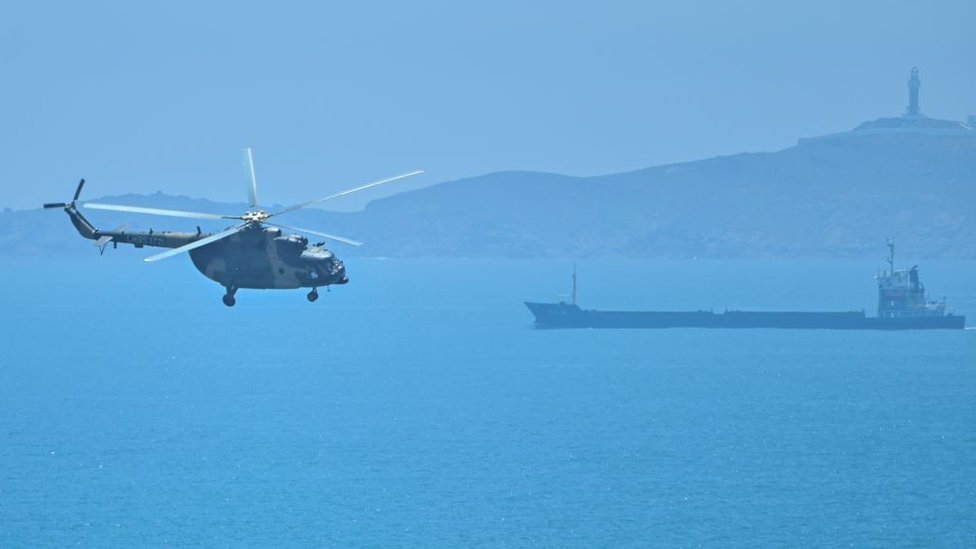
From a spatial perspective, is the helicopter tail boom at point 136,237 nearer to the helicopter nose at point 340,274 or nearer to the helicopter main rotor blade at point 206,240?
the helicopter main rotor blade at point 206,240

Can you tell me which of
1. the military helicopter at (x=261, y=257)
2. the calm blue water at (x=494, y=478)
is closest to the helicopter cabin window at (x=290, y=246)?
the military helicopter at (x=261, y=257)

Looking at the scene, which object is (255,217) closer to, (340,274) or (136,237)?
Answer: (340,274)

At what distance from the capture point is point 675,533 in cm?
13288

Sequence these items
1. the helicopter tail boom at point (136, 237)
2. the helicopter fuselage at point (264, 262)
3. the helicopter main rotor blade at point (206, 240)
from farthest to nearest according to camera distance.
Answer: the helicopter tail boom at point (136, 237) → the helicopter fuselage at point (264, 262) → the helicopter main rotor blade at point (206, 240)

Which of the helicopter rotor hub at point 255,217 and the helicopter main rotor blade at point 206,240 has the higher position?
the helicopter rotor hub at point 255,217

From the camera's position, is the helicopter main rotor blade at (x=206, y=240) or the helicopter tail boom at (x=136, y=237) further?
the helicopter tail boom at (x=136, y=237)

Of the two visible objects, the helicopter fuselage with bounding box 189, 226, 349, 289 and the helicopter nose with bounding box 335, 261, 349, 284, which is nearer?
the helicopter fuselage with bounding box 189, 226, 349, 289

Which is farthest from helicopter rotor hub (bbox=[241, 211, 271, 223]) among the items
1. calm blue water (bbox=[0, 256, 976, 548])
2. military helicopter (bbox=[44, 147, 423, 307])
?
calm blue water (bbox=[0, 256, 976, 548])

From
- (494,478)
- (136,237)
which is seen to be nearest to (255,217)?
(136,237)

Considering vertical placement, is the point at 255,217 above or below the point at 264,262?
above

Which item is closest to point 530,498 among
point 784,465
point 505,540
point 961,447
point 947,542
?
point 505,540

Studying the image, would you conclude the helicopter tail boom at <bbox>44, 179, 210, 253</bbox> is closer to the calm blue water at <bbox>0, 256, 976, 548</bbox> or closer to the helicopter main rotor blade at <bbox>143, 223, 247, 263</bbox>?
the helicopter main rotor blade at <bbox>143, 223, 247, 263</bbox>

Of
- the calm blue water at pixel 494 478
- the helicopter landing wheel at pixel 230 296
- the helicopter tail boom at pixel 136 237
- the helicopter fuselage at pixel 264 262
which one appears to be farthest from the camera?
the calm blue water at pixel 494 478

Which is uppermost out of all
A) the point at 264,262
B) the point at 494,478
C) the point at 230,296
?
the point at 264,262
